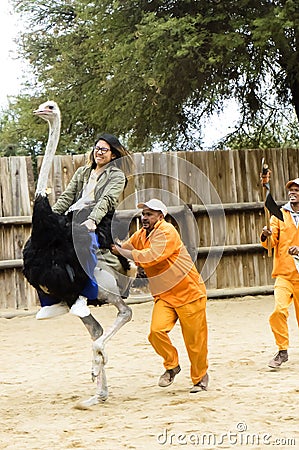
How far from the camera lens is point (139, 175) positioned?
1170 centimetres

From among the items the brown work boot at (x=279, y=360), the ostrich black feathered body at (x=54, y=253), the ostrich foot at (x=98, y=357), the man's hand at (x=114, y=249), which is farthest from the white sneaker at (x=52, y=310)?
the brown work boot at (x=279, y=360)

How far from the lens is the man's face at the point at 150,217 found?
20.0 ft

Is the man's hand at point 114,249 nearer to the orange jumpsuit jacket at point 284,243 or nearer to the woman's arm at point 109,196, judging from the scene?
the woman's arm at point 109,196

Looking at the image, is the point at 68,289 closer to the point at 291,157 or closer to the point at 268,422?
the point at 268,422

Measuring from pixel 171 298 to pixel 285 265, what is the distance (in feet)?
4.65

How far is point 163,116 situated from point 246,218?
102 inches

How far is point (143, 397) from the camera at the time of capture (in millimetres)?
5941

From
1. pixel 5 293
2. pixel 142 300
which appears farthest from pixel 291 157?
pixel 5 293

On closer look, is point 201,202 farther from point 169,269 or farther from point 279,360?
point 169,269

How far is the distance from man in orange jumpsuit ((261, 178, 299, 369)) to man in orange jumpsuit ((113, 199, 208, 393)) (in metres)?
1.02

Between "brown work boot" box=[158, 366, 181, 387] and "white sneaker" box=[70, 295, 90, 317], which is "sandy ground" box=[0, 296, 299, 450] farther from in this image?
"white sneaker" box=[70, 295, 90, 317]

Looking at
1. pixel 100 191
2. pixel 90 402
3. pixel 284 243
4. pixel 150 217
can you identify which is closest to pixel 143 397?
pixel 90 402

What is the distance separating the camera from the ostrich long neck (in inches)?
226

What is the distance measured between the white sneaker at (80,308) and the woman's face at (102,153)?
3.29 ft
